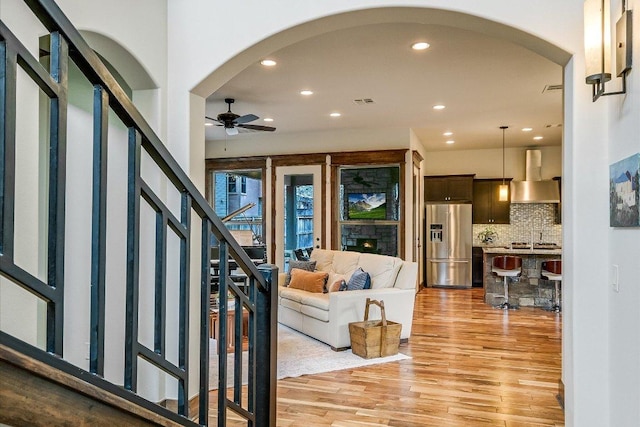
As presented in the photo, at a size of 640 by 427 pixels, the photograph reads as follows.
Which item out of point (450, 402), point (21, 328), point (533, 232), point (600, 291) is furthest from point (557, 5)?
point (533, 232)

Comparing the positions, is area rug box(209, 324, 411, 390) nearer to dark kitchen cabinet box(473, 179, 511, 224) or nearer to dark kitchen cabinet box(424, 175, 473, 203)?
dark kitchen cabinet box(424, 175, 473, 203)

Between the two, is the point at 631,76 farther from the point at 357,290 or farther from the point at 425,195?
the point at 425,195

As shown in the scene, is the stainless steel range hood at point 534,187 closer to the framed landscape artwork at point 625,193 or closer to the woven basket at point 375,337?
the woven basket at point 375,337

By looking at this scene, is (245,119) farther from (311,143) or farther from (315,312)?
(311,143)

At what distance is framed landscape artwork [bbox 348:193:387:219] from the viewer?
A: 27.0ft

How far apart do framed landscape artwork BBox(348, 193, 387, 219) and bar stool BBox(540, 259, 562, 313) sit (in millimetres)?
2554

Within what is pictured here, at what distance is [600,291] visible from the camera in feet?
8.27

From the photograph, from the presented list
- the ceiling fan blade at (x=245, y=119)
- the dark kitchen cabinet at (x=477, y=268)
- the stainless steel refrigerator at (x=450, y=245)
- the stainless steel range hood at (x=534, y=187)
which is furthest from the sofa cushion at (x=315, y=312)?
the stainless steel range hood at (x=534, y=187)

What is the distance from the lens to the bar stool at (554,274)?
6949mm

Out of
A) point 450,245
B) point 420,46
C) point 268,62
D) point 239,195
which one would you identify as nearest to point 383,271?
point 420,46

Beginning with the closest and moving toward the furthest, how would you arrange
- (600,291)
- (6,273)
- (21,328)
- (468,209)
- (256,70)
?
1. (6,273)
2. (21,328)
3. (600,291)
4. (256,70)
5. (468,209)

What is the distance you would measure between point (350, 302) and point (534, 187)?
235 inches

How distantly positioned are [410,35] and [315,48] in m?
0.84

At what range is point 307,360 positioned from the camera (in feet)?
15.0
